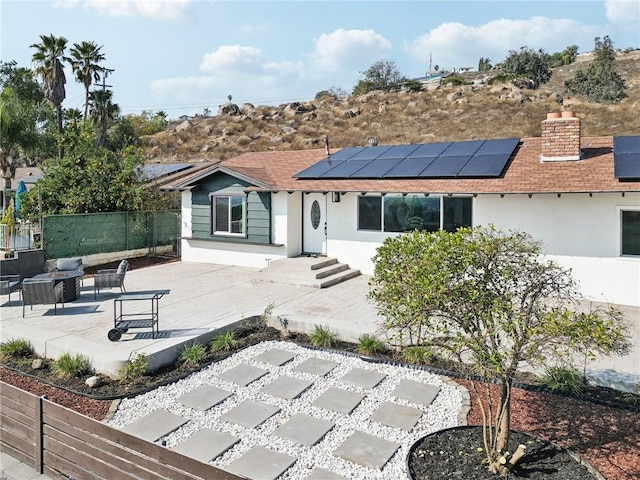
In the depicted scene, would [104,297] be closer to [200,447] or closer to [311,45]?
[200,447]

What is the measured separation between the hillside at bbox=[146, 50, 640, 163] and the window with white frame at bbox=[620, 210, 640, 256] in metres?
23.2

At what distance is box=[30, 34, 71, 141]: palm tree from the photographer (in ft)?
89.1

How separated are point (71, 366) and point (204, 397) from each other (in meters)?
2.40

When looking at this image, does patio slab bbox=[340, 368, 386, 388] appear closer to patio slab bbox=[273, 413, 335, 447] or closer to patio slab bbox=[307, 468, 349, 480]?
patio slab bbox=[273, 413, 335, 447]

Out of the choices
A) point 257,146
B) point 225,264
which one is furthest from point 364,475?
point 257,146

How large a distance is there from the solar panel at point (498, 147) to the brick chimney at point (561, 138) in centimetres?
124

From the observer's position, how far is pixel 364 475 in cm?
453

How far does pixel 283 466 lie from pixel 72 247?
13713 millimetres

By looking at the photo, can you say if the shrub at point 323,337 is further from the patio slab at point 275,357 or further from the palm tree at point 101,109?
the palm tree at point 101,109

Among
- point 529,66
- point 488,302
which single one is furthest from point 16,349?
point 529,66

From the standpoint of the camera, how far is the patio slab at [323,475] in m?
4.46

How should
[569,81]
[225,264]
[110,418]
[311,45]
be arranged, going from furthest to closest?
[569,81], [225,264], [311,45], [110,418]

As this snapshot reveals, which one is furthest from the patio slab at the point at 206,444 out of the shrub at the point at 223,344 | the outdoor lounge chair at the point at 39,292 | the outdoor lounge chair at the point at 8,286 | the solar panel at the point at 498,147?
the solar panel at the point at 498,147

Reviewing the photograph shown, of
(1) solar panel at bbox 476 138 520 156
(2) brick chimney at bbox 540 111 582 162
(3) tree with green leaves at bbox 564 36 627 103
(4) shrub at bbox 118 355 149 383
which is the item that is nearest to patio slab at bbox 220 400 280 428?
(4) shrub at bbox 118 355 149 383
